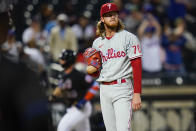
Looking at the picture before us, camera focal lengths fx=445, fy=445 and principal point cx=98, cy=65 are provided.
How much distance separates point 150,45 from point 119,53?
6.45m

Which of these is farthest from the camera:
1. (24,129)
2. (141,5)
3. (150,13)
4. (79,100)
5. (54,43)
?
(141,5)

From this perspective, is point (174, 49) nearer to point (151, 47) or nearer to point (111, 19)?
point (151, 47)

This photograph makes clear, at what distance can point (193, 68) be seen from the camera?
1148 centimetres

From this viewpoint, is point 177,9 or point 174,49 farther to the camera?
point 177,9

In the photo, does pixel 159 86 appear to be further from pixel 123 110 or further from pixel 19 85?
pixel 19 85

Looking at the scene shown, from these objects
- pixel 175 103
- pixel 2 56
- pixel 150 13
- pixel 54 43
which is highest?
pixel 150 13

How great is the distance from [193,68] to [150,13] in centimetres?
182

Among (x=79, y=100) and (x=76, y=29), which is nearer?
(x=79, y=100)

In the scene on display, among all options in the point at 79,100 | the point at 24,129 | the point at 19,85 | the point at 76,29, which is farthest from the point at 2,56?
the point at 76,29

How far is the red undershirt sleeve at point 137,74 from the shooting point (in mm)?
4305

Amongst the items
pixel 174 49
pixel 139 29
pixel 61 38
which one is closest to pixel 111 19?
pixel 61 38

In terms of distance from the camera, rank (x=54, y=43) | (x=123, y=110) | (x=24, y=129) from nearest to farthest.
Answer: (x=24, y=129) < (x=123, y=110) < (x=54, y=43)

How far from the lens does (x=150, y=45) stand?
425 inches

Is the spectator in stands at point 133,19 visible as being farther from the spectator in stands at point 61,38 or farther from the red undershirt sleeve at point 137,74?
the red undershirt sleeve at point 137,74
